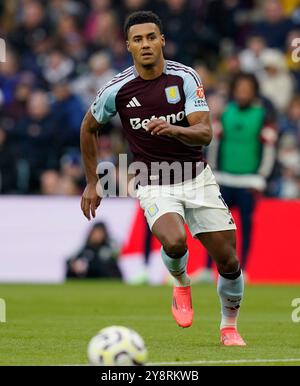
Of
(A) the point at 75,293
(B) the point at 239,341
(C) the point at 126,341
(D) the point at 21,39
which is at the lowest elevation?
Answer: (A) the point at 75,293

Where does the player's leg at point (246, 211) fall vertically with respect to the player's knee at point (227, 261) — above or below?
below

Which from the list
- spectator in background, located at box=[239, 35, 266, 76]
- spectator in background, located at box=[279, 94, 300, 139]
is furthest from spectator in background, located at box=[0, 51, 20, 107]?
spectator in background, located at box=[279, 94, 300, 139]

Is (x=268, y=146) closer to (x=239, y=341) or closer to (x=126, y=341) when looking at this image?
(x=239, y=341)

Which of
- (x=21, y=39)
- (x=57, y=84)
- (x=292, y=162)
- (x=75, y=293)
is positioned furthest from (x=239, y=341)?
(x=21, y=39)

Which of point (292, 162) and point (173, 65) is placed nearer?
point (173, 65)

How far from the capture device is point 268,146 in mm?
16016

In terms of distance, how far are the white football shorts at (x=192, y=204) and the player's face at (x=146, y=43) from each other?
1.03 meters

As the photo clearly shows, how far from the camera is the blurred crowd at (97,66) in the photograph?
1895 cm

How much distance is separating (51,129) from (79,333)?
9716 millimetres

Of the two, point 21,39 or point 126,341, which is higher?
point 21,39

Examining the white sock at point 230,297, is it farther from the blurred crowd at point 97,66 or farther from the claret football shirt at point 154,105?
the blurred crowd at point 97,66

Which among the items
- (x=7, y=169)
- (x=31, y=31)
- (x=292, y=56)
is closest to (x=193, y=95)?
(x=7, y=169)

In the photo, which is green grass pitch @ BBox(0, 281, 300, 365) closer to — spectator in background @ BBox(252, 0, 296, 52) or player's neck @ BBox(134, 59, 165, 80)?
player's neck @ BBox(134, 59, 165, 80)

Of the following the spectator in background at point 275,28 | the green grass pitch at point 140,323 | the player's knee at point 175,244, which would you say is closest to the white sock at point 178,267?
the player's knee at point 175,244
